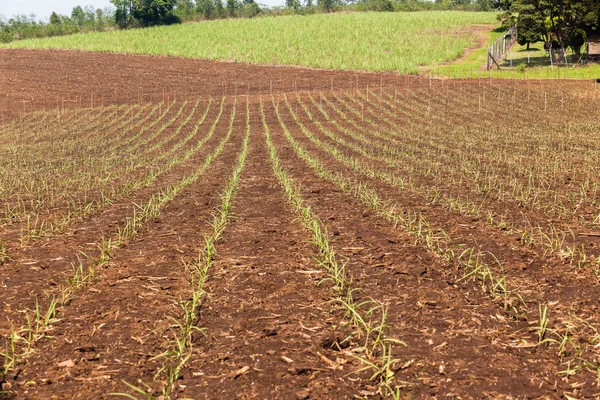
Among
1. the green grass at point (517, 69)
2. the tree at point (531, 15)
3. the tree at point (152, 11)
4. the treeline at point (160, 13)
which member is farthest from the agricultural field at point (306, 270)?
the tree at point (152, 11)

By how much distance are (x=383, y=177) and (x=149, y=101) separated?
21.3 metres

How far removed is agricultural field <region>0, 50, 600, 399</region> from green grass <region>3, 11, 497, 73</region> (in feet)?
91.5

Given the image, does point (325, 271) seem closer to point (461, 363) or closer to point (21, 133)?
point (461, 363)

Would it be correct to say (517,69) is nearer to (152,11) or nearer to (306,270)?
(306,270)

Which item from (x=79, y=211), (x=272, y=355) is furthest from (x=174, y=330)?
(x=79, y=211)

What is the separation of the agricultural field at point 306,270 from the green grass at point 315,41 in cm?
2788

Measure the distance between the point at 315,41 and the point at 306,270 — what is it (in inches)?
1916

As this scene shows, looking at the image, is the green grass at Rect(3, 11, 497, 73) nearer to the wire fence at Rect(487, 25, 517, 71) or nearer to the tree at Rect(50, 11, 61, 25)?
the wire fence at Rect(487, 25, 517, 71)

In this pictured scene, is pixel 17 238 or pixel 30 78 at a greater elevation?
pixel 30 78

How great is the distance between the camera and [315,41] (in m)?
50.3

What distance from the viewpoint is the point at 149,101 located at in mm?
27250

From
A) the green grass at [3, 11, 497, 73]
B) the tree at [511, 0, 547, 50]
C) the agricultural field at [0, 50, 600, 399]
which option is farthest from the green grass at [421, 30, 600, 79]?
the agricultural field at [0, 50, 600, 399]

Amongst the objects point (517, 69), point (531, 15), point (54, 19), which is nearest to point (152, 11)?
point (54, 19)

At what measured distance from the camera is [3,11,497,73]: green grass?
1647 inches
